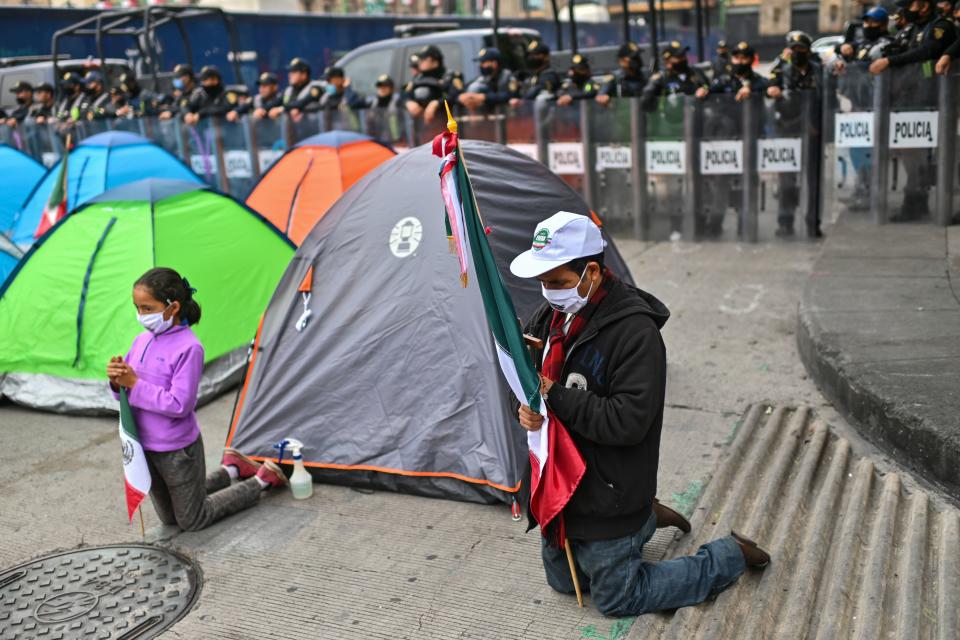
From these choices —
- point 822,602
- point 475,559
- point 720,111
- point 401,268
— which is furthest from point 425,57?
point 822,602

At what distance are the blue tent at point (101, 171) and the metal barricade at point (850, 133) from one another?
639 centimetres

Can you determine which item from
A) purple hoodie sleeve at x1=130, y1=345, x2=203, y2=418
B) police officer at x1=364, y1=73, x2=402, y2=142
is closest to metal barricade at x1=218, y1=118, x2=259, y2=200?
police officer at x1=364, y1=73, x2=402, y2=142

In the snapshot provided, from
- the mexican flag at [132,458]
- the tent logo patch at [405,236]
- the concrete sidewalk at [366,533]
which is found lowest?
the concrete sidewalk at [366,533]

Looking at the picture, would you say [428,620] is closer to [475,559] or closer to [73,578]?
[475,559]

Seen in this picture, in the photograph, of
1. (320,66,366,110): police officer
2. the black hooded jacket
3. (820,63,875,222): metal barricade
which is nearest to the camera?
the black hooded jacket

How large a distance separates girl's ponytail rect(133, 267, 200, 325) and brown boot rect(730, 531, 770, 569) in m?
2.56

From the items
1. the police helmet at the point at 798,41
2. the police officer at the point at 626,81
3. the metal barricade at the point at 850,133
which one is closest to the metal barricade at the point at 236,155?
the police officer at the point at 626,81

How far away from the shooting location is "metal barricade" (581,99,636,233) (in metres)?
9.97

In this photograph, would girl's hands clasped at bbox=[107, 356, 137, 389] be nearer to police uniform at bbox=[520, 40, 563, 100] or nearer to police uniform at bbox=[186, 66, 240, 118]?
police uniform at bbox=[520, 40, 563, 100]

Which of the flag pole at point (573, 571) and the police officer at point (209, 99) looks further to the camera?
the police officer at point (209, 99)

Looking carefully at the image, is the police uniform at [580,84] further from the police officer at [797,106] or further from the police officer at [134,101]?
the police officer at [134,101]

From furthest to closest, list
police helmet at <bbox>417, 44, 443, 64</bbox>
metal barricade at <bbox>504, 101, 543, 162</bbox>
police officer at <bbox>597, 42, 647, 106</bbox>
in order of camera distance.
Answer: police helmet at <bbox>417, 44, 443, 64</bbox> → metal barricade at <bbox>504, 101, 543, 162</bbox> → police officer at <bbox>597, 42, 647, 106</bbox>

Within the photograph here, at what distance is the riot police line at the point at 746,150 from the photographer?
27.8 ft

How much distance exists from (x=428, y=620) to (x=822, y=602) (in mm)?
1437
